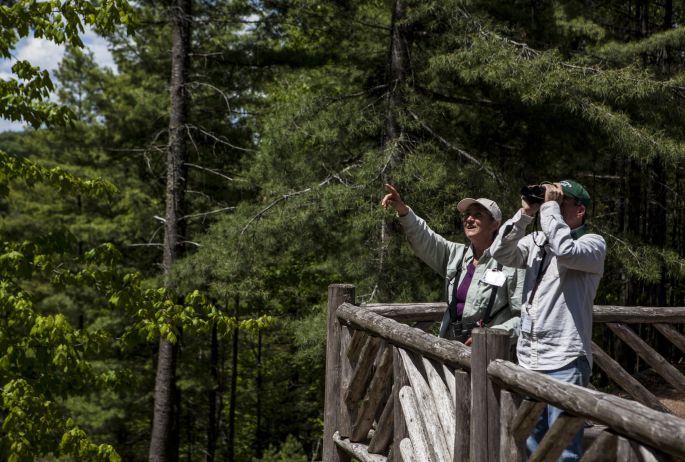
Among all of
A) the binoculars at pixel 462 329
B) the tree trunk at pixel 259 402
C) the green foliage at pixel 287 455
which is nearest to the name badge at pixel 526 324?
the binoculars at pixel 462 329

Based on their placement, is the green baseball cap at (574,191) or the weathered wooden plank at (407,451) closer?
the weathered wooden plank at (407,451)

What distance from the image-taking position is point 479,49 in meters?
7.00

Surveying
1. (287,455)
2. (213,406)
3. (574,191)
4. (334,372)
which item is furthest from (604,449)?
(213,406)

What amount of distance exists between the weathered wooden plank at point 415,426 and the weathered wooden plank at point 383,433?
0.27 meters

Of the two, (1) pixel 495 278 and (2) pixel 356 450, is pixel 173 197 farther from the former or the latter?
(1) pixel 495 278

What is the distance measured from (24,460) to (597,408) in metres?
4.52

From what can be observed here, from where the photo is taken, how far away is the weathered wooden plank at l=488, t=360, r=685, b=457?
1.40m

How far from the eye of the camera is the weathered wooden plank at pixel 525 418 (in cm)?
192

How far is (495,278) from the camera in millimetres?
2945

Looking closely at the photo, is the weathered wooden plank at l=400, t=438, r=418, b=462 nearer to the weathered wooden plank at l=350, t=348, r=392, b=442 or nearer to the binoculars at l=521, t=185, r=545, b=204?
the weathered wooden plank at l=350, t=348, r=392, b=442

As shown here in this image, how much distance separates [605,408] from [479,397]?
1.95ft

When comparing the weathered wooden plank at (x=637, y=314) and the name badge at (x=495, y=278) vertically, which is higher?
the name badge at (x=495, y=278)

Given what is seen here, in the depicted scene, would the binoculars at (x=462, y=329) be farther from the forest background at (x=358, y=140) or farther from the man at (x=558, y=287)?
the forest background at (x=358, y=140)

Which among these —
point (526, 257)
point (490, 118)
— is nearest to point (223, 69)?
point (490, 118)
